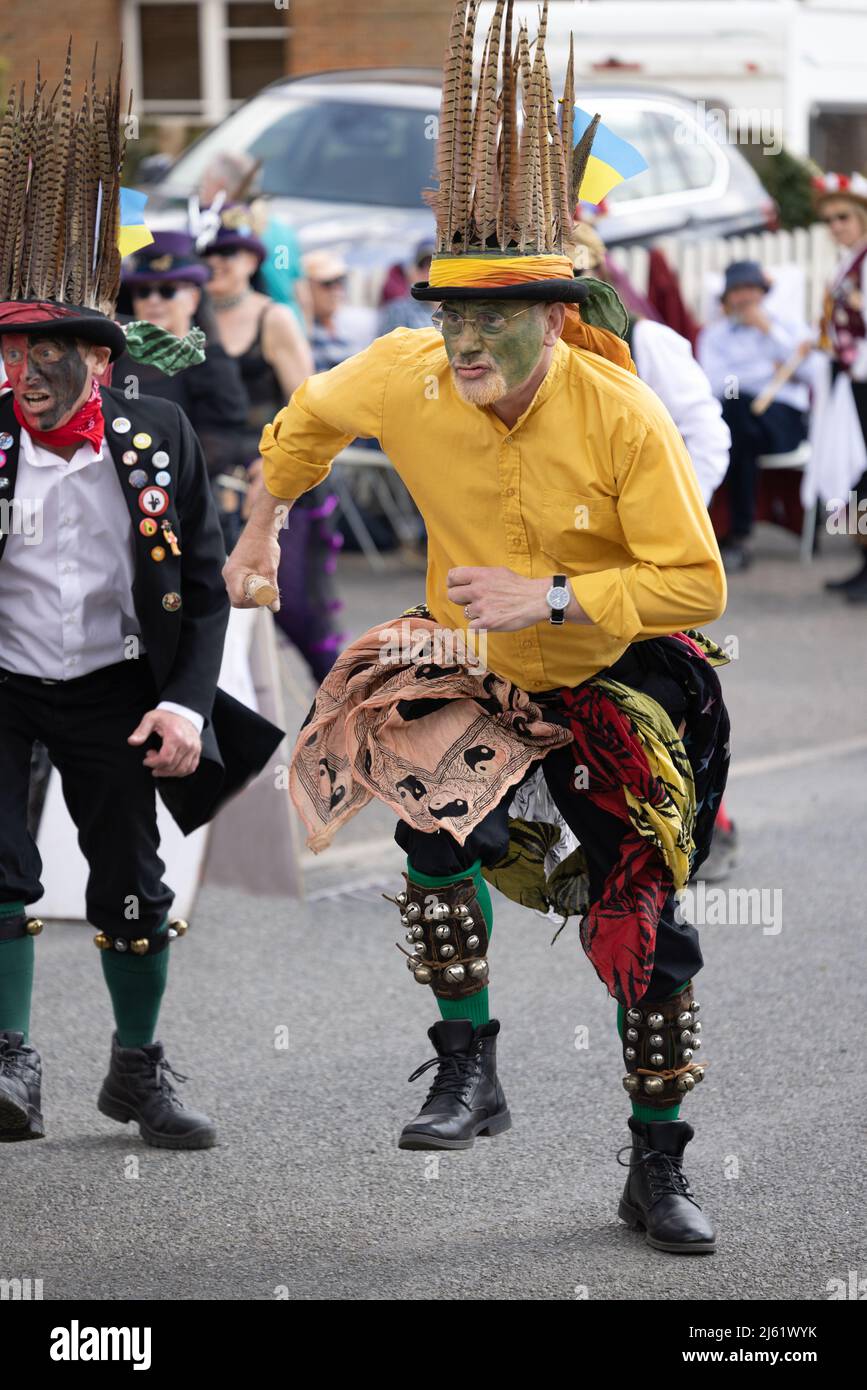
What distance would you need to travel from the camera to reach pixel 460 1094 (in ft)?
13.3

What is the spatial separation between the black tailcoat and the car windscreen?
8.83 meters

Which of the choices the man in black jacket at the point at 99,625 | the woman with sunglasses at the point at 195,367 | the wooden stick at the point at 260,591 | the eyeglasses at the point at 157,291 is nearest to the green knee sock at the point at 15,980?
the man in black jacket at the point at 99,625

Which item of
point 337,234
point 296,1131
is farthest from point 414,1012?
point 337,234

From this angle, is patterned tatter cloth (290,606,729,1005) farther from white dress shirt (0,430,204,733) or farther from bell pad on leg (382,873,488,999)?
white dress shirt (0,430,204,733)

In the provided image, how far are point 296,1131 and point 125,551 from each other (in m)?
1.38

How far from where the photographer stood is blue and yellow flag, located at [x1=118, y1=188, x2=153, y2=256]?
Answer: 15.8ft

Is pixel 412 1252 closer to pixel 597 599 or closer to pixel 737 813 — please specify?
pixel 597 599

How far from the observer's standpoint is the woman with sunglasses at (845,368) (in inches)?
460

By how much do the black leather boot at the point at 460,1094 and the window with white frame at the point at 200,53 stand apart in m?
19.0

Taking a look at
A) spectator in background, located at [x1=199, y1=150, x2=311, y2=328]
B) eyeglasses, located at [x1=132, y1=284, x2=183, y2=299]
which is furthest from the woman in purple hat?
eyeglasses, located at [x1=132, y1=284, x2=183, y2=299]

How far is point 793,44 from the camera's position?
17266 millimetres

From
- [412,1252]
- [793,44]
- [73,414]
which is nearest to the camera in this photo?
[412,1252]

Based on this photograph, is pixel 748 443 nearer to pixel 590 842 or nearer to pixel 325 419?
pixel 325 419

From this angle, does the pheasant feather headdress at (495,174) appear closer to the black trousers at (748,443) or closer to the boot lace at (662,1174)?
the boot lace at (662,1174)
